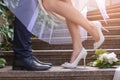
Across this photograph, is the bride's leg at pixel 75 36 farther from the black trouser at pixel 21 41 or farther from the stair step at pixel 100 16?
the stair step at pixel 100 16

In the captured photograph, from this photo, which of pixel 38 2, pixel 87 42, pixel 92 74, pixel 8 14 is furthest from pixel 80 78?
pixel 8 14

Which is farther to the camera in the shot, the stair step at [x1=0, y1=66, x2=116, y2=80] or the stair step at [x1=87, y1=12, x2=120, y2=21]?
the stair step at [x1=87, y1=12, x2=120, y2=21]

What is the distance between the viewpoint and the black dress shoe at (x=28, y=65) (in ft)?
7.36

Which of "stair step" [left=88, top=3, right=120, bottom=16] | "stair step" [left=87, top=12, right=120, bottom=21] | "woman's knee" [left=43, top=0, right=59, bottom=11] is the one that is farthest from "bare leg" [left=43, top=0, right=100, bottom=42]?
"stair step" [left=88, top=3, right=120, bottom=16]

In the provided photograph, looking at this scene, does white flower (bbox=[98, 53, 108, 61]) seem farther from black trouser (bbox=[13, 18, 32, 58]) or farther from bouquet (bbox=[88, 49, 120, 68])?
black trouser (bbox=[13, 18, 32, 58])

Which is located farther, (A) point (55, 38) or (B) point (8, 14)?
(B) point (8, 14)

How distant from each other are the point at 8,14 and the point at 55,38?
109cm

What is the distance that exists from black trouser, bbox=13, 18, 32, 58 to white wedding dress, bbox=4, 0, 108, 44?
0.04 meters

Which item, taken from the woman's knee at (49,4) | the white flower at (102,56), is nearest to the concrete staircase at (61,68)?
the white flower at (102,56)

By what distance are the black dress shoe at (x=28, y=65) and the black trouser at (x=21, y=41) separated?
0.11 ft

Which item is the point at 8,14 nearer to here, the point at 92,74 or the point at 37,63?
the point at 37,63

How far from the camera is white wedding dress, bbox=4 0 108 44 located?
2.26m

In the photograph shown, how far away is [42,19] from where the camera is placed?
242cm

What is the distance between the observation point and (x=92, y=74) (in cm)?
217
